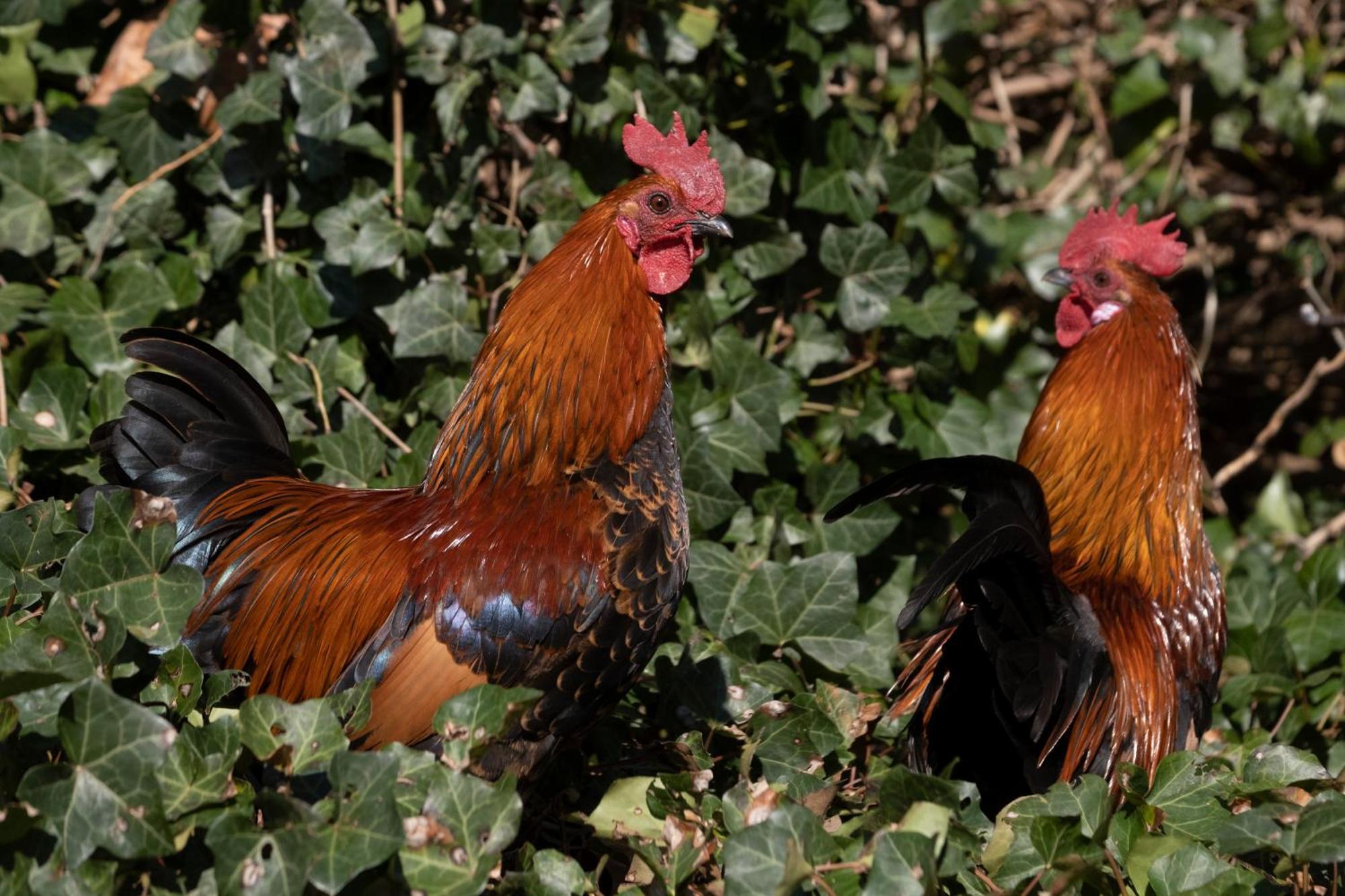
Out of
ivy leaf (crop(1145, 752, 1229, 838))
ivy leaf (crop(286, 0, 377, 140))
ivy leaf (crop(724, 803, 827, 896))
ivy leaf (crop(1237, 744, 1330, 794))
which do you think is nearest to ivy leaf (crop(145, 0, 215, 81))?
ivy leaf (crop(286, 0, 377, 140))

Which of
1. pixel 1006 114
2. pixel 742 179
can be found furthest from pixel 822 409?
pixel 1006 114

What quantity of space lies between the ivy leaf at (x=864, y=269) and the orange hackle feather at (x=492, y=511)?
1.21 m

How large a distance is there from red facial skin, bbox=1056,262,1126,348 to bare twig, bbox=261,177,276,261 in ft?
6.83

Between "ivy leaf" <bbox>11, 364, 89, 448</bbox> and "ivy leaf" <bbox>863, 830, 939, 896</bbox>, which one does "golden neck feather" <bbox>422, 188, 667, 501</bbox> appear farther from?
"ivy leaf" <bbox>11, 364, 89, 448</bbox>

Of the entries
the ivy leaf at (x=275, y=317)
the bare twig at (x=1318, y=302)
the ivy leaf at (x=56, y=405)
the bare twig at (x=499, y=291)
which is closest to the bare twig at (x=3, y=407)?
the ivy leaf at (x=56, y=405)

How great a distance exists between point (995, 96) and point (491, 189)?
219 centimetres

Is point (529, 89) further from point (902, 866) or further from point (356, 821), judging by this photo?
point (902, 866)

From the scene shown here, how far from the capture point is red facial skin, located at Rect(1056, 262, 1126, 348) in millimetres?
3193

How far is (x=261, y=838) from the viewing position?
1876mm

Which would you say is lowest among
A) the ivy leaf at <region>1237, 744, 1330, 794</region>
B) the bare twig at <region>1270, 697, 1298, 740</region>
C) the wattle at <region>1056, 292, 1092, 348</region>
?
the bare twig at <region>1270, 697, 1298, 740</region>

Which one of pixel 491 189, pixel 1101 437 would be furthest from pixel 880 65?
pixel 1101 437

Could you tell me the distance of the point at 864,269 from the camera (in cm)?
380

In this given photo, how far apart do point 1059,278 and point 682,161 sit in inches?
43.5

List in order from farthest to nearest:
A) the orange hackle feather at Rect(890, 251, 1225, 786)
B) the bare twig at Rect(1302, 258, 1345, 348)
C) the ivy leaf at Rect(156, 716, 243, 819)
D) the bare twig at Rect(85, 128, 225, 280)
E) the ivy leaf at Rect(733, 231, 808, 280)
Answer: the bare twig at Rect(1302, 258, 1345, 348) < the ivy leaf at Rect(733, 231, 808, 280) < the bare twig at Rect(85, 128, 225, 280) < the orange hackle feather at Rect(890, 251, 1225, 786) < the ivy leaf at Rect(156, 716, 243, 819)
